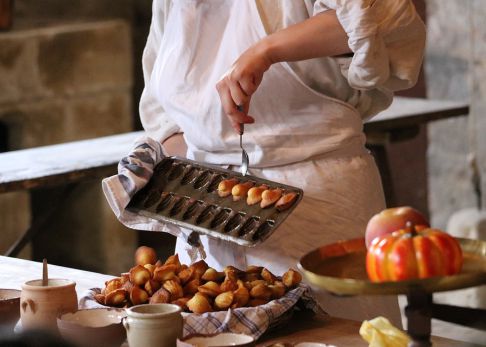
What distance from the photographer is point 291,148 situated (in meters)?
2.48

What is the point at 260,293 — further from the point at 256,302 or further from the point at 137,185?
the point at 137,185

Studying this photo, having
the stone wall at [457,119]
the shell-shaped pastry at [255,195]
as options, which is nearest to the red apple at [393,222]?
the shell-shaped pastry at [255,195]

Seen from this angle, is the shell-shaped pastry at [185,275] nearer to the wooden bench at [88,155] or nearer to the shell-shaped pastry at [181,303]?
the shell-shaped pastry at [181,303]

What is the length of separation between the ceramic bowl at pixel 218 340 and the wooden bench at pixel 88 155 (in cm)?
202

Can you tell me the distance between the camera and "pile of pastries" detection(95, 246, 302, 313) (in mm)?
2023

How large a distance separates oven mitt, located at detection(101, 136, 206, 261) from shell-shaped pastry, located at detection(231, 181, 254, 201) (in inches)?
6.6

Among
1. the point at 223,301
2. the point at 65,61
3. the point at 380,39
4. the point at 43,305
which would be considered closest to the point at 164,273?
the point at 223,301

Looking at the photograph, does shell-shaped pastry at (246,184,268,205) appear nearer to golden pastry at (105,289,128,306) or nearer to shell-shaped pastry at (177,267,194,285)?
shell-shaped pastry at (177,267,194,285)

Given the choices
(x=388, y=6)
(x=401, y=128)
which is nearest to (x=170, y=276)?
(x=388, y=6)

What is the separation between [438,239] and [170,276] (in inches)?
28.9

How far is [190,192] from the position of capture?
2385mm

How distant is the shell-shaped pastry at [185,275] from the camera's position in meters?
2.09

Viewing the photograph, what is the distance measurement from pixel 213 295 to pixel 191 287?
6 cm

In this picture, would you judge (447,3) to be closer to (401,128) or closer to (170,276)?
(401,128)
